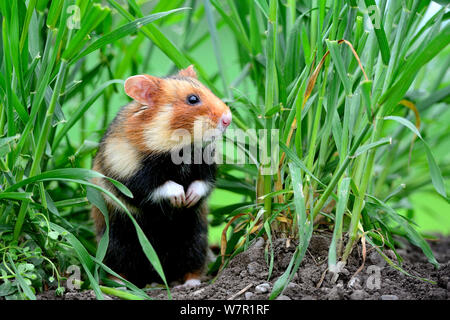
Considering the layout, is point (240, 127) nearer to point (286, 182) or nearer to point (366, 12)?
point (286, 182)

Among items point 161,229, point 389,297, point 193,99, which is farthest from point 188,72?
point 389,297

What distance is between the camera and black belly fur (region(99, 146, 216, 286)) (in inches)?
109

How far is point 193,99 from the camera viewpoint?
9.05 ft

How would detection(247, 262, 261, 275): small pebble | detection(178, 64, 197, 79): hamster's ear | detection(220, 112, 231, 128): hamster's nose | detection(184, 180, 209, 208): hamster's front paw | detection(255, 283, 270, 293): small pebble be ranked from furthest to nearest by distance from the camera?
detection(178, 64, 197, 79): hamster's ear
detection(184, 180, 209, 208): hamster's front paw
detection(220, 112, 231, 128): hamster's nose
detection(247, 262, 261, 275): small pebble
detection(255, 283, 270, 293): small pebble

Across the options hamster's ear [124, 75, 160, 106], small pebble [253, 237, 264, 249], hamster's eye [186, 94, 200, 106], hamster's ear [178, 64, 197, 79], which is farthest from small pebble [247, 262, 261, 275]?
hamster's ear [178, 64, 197, 79]

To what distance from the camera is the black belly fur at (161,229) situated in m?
2.78

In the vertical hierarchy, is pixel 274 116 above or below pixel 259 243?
above

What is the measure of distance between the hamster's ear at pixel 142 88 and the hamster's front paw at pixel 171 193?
0.41 metres

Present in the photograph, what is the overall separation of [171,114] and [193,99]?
0.13 meters

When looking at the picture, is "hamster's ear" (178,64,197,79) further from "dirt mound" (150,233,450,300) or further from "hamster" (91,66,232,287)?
"dirt mound" (150,233,450,300)

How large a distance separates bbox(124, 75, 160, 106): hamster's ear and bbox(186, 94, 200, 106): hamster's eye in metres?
0.17

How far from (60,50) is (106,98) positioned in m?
1.28

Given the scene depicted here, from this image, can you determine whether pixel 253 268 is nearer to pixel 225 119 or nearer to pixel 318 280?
pixel 318 280
